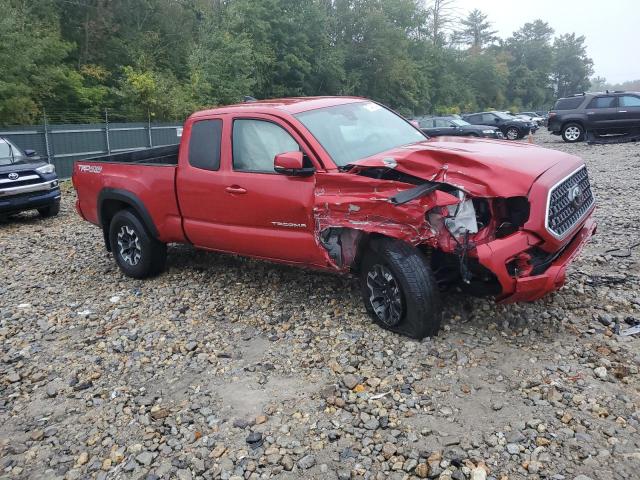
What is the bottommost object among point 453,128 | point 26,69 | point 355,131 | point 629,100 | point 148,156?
point 453,128

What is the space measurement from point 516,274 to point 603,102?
707 inches

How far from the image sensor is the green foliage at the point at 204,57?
2127 cm

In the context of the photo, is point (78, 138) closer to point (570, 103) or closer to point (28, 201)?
point (28, 201)

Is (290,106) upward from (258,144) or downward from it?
upward

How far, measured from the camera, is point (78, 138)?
16.3 metres

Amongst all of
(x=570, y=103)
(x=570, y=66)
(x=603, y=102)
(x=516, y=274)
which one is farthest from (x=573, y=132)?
(x=570, y=66)

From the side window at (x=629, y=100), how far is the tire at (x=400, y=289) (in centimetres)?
1765

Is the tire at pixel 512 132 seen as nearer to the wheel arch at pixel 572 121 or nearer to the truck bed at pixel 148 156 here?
the wheel arch at pixel 572 121

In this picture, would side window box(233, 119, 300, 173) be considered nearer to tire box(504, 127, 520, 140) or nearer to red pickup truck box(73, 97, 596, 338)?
red pickup truck box(73, 97, 596, 338)

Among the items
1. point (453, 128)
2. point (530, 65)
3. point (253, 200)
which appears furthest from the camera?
point (530, 65)

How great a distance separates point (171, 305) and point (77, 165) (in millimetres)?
2554

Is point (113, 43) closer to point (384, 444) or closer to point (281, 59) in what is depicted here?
point (281, 59)

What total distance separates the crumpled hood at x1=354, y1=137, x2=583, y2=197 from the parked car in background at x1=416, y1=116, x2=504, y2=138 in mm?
16671

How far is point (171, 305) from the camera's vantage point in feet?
17.7
